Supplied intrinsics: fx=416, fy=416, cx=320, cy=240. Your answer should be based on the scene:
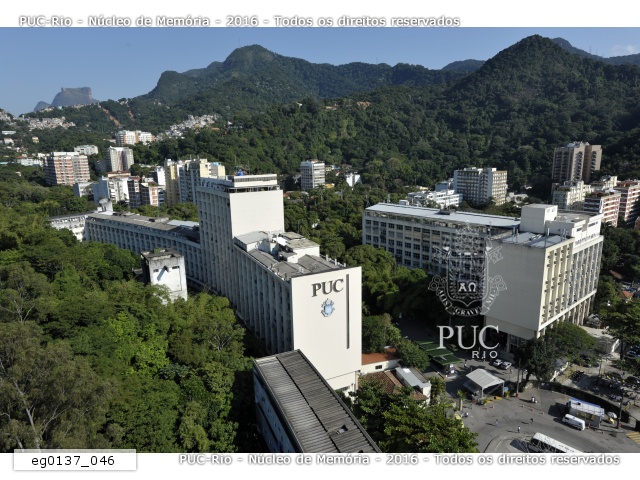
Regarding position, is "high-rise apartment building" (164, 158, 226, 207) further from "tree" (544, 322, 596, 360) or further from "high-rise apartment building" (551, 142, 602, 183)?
"high-rise apartment building" (551, 142, 602, 183)

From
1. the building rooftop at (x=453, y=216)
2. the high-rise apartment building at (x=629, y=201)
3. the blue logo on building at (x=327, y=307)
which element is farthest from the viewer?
the high-rise apartment building at (x=629, y=201)

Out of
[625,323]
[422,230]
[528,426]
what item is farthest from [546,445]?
[422,230]

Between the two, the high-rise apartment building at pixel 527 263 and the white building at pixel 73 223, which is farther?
the white building at pixel 73 223

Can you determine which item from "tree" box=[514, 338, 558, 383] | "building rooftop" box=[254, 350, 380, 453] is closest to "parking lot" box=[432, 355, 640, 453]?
"tree" box=[514, 338, 558, 383]

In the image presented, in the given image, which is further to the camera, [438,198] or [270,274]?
[438,198]

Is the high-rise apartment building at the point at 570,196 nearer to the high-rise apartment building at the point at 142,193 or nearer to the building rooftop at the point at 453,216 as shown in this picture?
the building rooftop at the point at 453,216

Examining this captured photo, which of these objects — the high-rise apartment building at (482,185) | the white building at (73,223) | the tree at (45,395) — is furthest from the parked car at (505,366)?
the white building at (73,223)

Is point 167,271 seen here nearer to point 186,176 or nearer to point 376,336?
point 376,336
